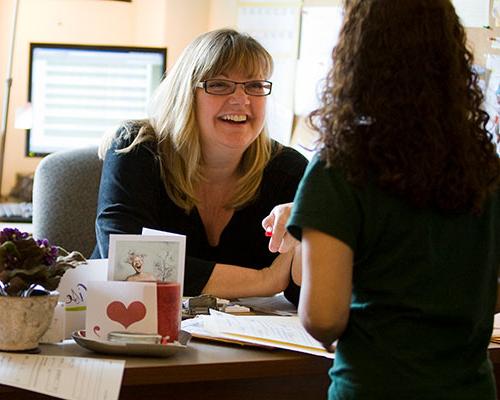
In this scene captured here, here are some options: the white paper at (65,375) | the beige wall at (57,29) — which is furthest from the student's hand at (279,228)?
the beige wall at (57,29)

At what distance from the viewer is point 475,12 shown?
2.78m

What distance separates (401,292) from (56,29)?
312 cm

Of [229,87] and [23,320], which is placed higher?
[229,87]

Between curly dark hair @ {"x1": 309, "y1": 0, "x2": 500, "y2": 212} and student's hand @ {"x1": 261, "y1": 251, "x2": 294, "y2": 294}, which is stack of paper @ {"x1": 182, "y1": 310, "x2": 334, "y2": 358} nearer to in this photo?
student's hand @ {"x1": 261, "y1": 251, "x2": 294, "y2": 294}

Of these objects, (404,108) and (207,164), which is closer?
(404,108)

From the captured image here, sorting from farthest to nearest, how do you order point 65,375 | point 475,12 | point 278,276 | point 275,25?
point 275,25, point 475,12, point 278,276, point 65,375

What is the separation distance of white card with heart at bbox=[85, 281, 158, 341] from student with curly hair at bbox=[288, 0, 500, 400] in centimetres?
33

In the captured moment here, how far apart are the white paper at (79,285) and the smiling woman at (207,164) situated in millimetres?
406

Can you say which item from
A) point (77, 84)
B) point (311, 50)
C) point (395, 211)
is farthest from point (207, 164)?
point (77, 84)

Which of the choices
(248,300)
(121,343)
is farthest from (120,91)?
(121,343)

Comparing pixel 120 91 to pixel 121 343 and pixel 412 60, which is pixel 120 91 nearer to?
pixel 121 343

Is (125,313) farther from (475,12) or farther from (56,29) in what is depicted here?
(56,29)

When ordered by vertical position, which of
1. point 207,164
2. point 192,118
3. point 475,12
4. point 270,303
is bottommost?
point 270,303

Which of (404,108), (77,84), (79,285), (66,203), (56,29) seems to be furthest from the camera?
(56,29)
